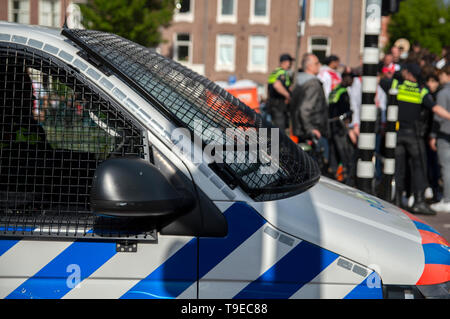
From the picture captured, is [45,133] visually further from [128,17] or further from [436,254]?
[128,17]

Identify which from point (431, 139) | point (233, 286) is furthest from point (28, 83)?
point (431, 139)

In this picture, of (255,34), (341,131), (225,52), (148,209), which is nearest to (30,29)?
(148,209)

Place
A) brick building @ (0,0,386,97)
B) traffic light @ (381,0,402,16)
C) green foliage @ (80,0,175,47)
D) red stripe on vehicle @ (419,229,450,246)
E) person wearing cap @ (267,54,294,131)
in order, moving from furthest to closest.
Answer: brick building @ (0,0,386,97) < green foliage @ (80,0,175,47) < person wearing cap @ (267,54,294,131) < traffic light @ (381,0,402,16) < red stripe on vehicle @ (419,229,450,246)

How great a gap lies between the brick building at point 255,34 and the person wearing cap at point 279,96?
26908mm

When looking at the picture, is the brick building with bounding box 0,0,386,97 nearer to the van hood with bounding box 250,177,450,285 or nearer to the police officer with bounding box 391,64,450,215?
the police officer with bounding box 391,64,450,215

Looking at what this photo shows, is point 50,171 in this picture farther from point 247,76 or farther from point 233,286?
point 247,76

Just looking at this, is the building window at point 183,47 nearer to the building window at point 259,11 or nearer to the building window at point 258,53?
the building window at point 258,53

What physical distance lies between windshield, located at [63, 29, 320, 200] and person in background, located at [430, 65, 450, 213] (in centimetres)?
540

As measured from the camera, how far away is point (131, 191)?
1757mm

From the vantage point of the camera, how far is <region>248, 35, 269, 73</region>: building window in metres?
37.0

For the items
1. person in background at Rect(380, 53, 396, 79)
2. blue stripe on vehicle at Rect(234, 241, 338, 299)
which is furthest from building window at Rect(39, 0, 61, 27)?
blue stripe on vehicle at Rect(234, 241, 338, 299)

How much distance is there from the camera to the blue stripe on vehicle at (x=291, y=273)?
6.31 ft

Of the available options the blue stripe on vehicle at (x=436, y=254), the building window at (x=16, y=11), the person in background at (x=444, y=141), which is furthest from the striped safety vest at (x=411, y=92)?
the blue stripe on vehicle at (x=436, y=254)

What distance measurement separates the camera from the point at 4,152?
2.09 meters
